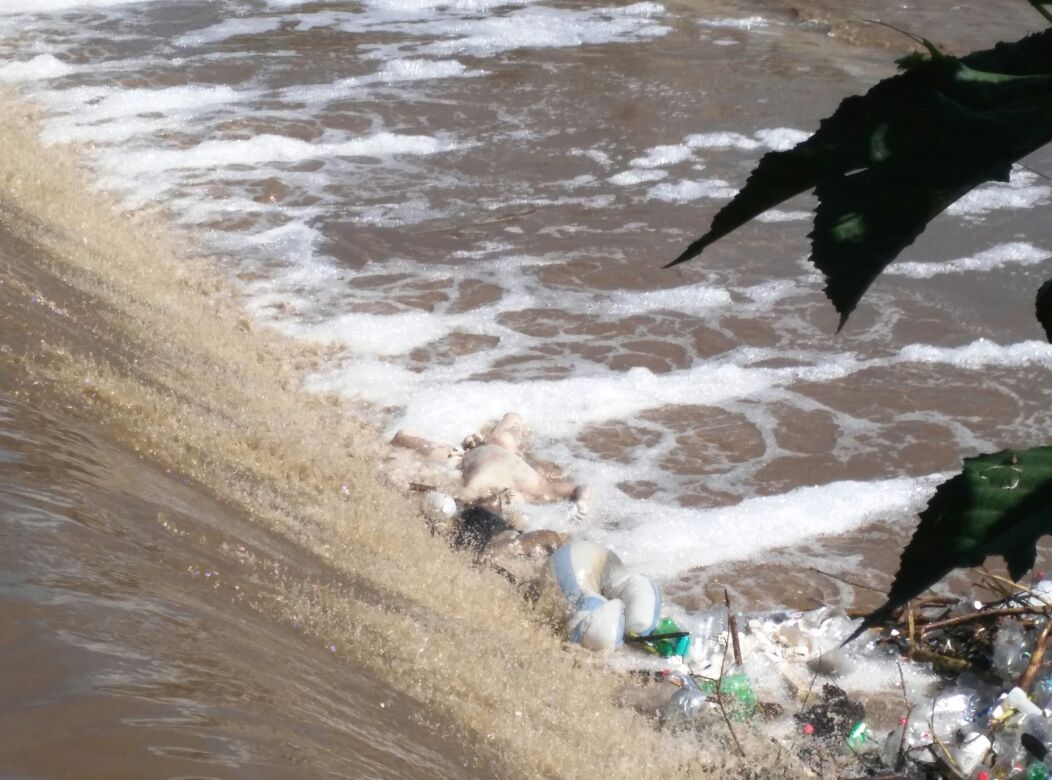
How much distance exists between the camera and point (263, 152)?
12.5 meters

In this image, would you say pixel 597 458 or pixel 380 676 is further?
pixel 597 458

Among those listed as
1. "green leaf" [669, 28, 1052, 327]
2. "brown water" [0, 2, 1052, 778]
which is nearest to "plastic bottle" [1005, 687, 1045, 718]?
"brown water" [0, 2, 1052, 778]

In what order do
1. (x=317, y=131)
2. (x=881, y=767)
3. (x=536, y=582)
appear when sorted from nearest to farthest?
1. (x=881, y=767)
2. (x=536, y=582)
3. (x=317, y=131)

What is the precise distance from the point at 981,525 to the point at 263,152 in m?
12.3

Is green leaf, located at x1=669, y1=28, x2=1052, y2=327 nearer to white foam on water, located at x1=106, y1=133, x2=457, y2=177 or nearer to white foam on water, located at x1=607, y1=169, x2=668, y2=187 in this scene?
white foam on water, located at x1=607, y1=169, x2=668, y2=187

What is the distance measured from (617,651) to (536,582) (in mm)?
574

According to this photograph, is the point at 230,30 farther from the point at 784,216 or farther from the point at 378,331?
the point at 378,331

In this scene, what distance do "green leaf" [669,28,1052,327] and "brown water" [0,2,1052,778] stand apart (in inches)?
65.5

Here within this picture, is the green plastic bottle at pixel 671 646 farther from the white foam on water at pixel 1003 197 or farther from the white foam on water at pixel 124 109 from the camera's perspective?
the white foam on water at pixel 124 109

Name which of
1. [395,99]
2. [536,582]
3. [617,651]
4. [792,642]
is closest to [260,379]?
[536,582]

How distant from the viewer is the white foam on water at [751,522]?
6246 millimetres

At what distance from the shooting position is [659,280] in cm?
971

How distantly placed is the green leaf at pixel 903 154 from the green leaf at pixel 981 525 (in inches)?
6.6

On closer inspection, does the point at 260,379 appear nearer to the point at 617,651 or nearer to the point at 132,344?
the point at 132,344
